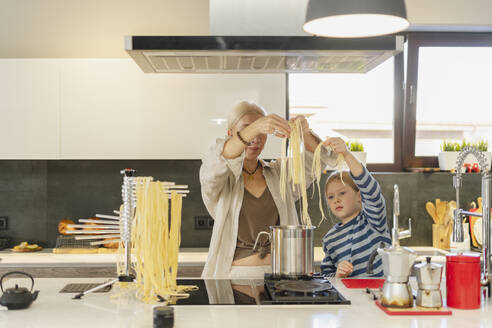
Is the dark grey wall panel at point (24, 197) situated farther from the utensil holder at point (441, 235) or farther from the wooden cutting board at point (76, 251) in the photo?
the utensil holder at point (441, 235)

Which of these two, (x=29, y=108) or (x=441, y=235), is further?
(x=441, y=235)

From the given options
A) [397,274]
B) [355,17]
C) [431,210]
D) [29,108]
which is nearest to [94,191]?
[29,108]

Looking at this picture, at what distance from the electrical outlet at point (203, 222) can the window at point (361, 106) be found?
40.2 inches

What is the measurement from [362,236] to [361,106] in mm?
2032

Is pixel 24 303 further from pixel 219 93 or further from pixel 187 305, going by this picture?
pixel 219 93

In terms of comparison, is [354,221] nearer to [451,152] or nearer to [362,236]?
[362,236]

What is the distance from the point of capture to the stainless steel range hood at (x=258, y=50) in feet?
7.47

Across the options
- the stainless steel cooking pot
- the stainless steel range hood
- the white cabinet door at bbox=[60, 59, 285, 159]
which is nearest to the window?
the white cabinet door at bbox=[60, 59, 285, 159]

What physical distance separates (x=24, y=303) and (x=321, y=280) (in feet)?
3.36

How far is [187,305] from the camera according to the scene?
173 centimetres

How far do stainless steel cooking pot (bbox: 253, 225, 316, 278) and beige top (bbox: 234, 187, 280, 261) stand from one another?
0.35 m

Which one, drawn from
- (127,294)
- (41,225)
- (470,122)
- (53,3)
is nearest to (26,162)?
(41,225)

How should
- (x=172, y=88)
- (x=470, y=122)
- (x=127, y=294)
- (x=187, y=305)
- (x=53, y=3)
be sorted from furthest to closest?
(x=470, y=122) → (x=53, y=3) → (x=172, y=88) → (x=127, y=294) → (x=187, y=305)

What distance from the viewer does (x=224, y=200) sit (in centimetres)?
246
